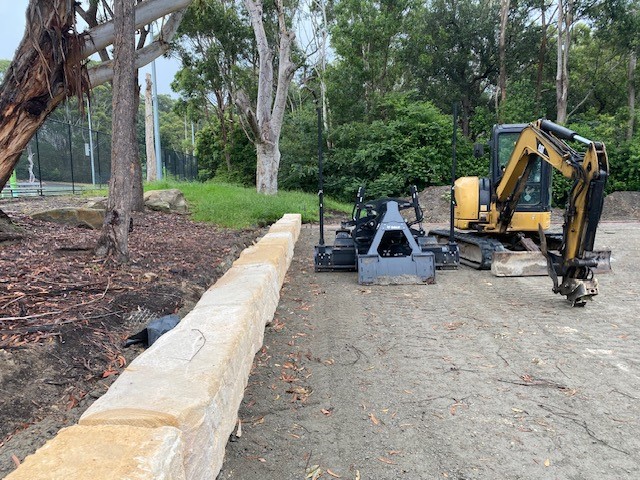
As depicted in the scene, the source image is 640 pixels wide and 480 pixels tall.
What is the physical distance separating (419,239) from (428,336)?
4.07 m

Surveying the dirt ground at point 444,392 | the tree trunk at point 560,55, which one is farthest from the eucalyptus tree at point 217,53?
the dirt ground at point 444,392

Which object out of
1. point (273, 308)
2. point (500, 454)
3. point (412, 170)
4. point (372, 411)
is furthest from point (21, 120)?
point (412, 170)

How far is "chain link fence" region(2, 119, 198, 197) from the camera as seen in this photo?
57.4 feet

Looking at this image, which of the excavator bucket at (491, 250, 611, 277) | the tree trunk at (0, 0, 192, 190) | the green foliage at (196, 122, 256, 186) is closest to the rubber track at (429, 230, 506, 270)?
the excavator bucket at (491, 250, 611, 277)

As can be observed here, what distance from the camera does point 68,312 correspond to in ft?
14.1

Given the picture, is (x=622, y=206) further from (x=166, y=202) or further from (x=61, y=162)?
(x=61, y=162)

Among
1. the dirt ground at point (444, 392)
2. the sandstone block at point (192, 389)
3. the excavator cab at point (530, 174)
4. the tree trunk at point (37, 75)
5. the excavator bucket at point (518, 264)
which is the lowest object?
the dirt ground at point (444, 392)

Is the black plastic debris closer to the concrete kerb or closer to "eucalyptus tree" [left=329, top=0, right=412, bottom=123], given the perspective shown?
the concrete kerb

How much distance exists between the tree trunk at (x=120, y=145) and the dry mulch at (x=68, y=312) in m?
0.28

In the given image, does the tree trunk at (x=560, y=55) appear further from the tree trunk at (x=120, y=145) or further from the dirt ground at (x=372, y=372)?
the tree trunk at (x=120, y=145)

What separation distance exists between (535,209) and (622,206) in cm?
1503

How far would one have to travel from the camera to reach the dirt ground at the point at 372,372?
9.55ft

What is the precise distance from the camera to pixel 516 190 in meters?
8.70

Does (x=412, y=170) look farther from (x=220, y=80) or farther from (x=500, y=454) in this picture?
(x=500, y=454)
